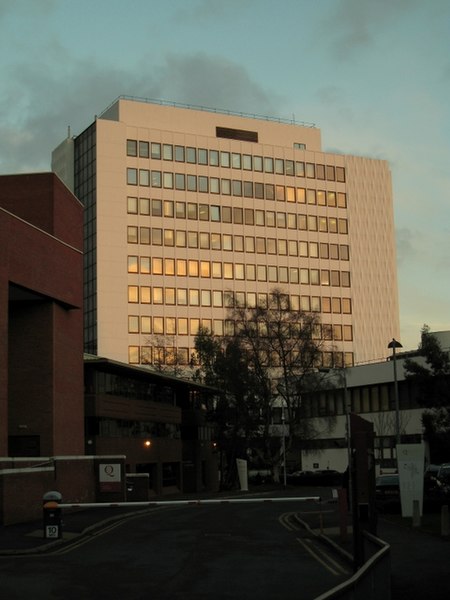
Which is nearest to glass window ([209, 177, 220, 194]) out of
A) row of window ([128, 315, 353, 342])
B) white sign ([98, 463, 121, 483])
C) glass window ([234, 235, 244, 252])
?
glass window ([234, 235, 244, 252])

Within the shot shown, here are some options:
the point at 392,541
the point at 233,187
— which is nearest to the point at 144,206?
the point at 233,187

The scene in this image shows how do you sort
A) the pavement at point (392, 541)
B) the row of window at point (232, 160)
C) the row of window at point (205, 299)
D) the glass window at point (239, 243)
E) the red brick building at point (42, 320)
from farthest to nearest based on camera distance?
the glass window at point (239, 243), the row of window at point (232, 160), the row of window at point (205, 299), the red brick building at point (42, 320), the pavement at point (392, 541)

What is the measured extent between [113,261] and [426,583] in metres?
89.5

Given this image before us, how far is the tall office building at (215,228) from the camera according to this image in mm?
105000

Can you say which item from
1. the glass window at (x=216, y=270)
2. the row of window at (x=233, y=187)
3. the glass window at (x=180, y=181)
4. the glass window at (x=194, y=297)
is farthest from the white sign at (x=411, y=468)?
the glass window at (x=180, y=181)

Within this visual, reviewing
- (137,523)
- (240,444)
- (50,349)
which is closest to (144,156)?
(240,444)

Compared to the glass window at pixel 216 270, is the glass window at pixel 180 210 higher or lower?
higher

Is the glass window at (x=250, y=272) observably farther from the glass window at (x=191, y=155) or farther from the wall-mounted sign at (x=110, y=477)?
the wall-mounted sign at (x=110, y=477)

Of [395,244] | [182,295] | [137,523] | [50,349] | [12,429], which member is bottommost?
[137,523]

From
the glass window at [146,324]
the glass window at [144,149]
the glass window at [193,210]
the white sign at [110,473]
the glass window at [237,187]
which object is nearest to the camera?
the white sign at [110,473]

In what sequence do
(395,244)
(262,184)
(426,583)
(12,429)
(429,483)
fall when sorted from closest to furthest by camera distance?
(426,583) → (12,429) → (429,483) → (262,184) → (395,244)

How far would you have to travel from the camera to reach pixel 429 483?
46.0m

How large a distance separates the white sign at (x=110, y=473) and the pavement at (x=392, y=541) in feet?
5.34

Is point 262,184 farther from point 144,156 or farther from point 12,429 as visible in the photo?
point 12,429
